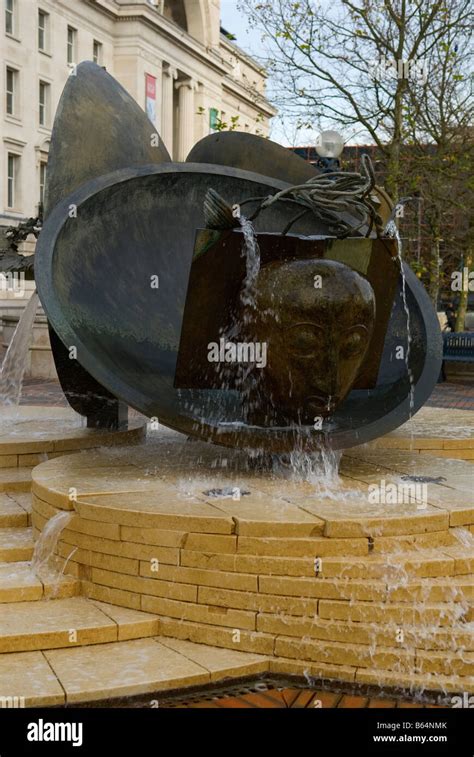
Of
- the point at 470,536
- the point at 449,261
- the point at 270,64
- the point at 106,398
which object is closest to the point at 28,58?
the point at 449,261

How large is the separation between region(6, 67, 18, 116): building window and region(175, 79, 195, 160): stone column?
62.9ft

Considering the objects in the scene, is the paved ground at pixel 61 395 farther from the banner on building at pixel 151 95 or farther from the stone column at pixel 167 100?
the stone column at pixel 167 100

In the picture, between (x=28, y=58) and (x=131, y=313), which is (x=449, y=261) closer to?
(x=28, y=58)

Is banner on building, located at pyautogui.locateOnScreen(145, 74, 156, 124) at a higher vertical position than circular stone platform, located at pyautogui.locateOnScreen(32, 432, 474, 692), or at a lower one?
higher

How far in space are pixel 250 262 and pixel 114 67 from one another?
4929 centimetres

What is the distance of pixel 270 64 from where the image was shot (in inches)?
745

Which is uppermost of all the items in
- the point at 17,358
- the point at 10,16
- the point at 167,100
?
the point at 167,100

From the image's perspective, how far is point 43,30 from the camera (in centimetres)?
4397

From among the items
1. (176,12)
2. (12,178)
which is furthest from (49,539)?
(176,12)

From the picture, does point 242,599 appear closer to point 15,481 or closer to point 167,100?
point 15,481

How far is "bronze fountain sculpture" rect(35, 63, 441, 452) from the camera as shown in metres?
5.51

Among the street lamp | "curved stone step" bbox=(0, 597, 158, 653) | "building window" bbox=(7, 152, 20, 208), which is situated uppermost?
"building window" bbox=(7, 152, 20, 208)

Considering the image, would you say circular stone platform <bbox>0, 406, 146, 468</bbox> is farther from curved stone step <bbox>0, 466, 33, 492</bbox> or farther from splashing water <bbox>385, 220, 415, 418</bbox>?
splashing water <bbox>385, 220, 415, 418</bbox>

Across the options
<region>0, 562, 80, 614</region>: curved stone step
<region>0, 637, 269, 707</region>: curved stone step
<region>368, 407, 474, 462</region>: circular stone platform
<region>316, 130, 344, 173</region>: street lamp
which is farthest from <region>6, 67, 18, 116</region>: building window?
<region>0, 637, 269, 707</region>: curved stone step
